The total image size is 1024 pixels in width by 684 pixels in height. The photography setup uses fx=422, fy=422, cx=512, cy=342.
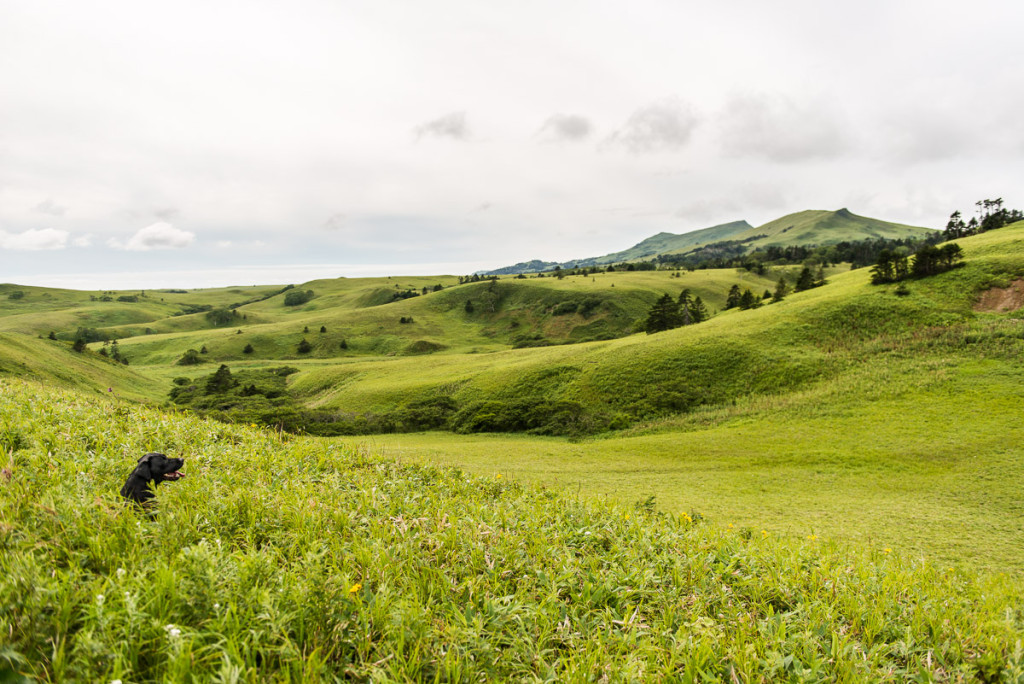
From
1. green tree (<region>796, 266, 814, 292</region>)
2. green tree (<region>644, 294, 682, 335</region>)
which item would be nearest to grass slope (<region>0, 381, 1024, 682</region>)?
green tree (<region>644, 294, 682, 335</region>)

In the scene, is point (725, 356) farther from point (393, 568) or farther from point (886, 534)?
point (393, 568)

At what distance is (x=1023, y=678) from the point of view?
12.9 feet

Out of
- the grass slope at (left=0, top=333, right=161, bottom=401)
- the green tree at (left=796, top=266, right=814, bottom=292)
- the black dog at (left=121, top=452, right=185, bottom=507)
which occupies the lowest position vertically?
the grass slope at (left=0, top=333, right=161, bottom=401)

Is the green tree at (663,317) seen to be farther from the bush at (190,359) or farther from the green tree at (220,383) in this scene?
the bush at (190,359)

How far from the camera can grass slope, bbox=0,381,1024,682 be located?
2.62 meters

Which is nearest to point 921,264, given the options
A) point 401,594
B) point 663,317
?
point 663,317

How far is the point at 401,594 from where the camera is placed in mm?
3742

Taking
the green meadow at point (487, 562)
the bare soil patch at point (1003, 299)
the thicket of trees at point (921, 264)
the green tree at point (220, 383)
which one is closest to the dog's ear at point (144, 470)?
the green meadow at point (487, 562)

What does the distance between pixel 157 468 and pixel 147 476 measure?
0.11 metres

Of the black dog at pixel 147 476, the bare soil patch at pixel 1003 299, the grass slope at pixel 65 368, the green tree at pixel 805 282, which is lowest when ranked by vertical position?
the grass slope at pixel 65 368

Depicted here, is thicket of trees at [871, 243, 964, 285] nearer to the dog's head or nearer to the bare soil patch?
the bare soil patch

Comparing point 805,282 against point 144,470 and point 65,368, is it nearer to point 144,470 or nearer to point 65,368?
point 144,470

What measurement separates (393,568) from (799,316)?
182ft

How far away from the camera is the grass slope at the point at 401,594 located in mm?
2617
